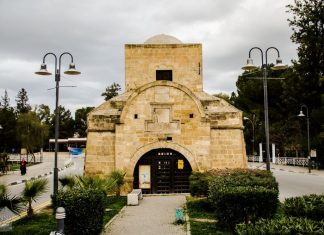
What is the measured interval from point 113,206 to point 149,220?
355 centimetres

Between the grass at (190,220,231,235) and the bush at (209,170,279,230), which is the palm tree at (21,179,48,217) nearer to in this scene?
the grass at (190,220,231,235)

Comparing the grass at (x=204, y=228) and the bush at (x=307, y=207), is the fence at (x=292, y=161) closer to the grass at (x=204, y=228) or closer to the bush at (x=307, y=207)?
the grass at (x=204, y=228)

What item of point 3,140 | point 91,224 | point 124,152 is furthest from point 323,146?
point 3,140

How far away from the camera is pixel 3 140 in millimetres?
60031

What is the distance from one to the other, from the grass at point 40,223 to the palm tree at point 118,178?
99.0 inches

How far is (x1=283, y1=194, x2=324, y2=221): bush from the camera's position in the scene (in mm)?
8250

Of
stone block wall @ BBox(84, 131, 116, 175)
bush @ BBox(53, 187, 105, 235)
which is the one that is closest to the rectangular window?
stone block wall @ BBox(84, 131, 116, 175)

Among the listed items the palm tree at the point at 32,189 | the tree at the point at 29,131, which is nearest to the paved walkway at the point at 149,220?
the palm tree at the point at 32,189

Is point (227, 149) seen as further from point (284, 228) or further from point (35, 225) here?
point (284, 228)

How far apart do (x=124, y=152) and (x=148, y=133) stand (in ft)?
5.09

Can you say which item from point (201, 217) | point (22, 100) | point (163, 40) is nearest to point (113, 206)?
point (201, 217)

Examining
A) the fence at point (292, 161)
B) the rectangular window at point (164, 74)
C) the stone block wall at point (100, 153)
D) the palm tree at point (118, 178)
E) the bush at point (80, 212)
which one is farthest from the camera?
the fence at point (292, 161)

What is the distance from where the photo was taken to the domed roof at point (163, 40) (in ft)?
84.0

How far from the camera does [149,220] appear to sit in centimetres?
1272
